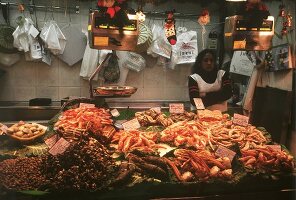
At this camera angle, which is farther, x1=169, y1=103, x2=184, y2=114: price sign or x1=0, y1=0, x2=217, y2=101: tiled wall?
x1=0, y1=0, x2=217, y2=101: tiled wall

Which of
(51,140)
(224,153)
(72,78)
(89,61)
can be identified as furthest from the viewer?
(72,78)

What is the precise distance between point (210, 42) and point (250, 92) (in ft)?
5.52

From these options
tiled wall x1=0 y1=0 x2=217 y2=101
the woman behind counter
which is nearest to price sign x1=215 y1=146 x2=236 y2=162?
the woman behind counter

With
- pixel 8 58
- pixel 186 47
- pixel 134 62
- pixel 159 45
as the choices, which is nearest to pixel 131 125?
pixel 134 62

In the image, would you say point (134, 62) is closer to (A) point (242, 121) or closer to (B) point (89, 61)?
(B) point (89, 61)

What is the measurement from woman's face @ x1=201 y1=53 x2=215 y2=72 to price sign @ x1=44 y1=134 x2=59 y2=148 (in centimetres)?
314

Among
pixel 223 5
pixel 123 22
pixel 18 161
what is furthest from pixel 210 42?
pixel 18 161

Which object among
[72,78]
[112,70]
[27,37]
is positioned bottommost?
[72,78]

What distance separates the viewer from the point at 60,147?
294 cm

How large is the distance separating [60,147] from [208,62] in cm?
340

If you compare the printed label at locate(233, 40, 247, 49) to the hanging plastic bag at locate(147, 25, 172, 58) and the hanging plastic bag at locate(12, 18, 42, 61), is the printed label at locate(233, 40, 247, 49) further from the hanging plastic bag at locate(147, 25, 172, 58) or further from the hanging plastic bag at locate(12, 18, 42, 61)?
the hanging plastic bag at locate(12, 18, 42, 61)

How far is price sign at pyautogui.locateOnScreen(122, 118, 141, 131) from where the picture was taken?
3.77 m

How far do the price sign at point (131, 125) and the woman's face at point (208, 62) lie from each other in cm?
226

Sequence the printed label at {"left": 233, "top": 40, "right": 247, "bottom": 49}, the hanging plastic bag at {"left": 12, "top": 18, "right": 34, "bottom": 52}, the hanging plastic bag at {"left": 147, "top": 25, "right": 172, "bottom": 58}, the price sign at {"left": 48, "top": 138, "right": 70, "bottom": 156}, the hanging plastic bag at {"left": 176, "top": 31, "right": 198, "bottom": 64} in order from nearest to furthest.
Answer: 1. the price sign at {"left": 48, "top": 138, "right": 70, "bottom": 156}
2. the printed label at {"left": 233, "top": 40, "right": 247, "bottom": 49}
3. the hanging plastic bag at {"left": 12, "top": 18, "right": 34, "bottom": 52}
4. the hanging plastic bag at {"left": 147, "top": 25, "right": 172, "bottom": 58}
5. the hanging plastic bag at {"left": 176, "top": 31, "right": 198, "bottom": 64}
